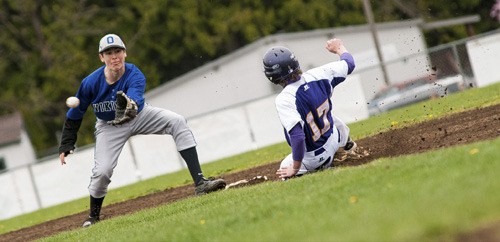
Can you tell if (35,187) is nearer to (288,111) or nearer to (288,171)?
(288,171)

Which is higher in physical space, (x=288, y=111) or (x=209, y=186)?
(x=288, y=111)

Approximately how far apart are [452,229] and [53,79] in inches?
2006

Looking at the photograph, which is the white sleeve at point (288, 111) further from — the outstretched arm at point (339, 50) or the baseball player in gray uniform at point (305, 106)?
the outstretched arm at point (339, 50)

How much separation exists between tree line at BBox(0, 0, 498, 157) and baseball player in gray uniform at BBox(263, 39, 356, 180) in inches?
1721

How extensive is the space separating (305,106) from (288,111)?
0.27 m

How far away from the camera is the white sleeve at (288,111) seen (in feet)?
35.3

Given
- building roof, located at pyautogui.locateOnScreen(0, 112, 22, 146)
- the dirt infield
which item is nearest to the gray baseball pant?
the dirt infield

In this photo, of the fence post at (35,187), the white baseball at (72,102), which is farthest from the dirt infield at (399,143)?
the fence post at (35,187)

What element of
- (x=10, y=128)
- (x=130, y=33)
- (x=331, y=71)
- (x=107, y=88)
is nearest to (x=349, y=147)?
(x=331, y=71)

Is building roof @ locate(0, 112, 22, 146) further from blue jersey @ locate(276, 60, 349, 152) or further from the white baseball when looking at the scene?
blue jersey @ locate(276, 60, 349, 152)

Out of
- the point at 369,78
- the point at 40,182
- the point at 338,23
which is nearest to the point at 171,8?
the point at 338,23

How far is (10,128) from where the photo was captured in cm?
5447

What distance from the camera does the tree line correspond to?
5619 cm

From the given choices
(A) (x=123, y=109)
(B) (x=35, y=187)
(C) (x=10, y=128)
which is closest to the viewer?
(A) (x=123, y=109)
